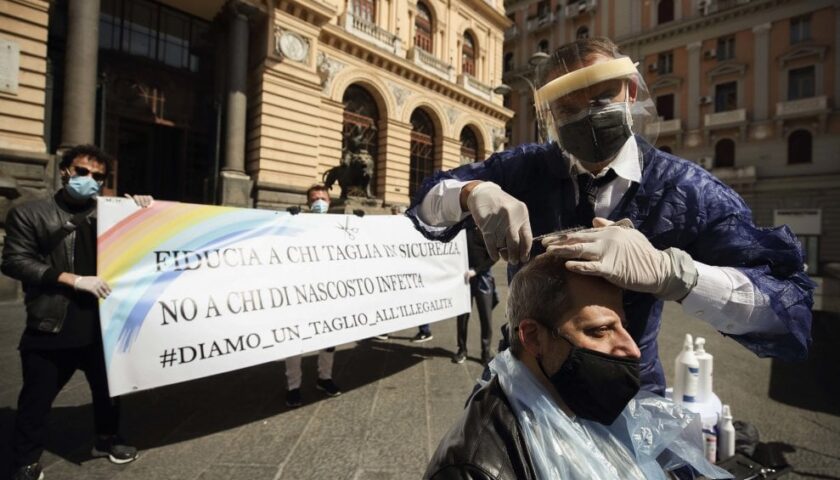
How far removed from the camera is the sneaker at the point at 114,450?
8.42ft

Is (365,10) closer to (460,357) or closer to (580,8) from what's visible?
(460,357)

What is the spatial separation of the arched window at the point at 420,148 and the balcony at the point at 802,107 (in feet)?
67.8

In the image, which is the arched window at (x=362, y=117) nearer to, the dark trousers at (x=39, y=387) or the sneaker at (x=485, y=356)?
the sneaker at (x=485, y=356)

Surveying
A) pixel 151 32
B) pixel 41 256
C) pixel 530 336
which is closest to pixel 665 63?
pixel 151 32

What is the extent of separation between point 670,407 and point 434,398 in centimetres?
269

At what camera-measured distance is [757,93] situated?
79.7 ft

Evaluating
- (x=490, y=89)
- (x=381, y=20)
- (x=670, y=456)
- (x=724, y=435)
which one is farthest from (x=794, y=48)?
(x=670, y=456)

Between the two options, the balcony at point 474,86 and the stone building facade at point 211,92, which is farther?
the balcony at point 474,86

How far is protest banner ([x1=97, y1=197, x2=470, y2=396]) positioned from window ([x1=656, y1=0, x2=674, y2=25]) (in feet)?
107

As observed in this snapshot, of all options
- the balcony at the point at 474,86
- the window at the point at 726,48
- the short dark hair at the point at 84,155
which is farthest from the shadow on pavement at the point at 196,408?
the window at the point at 726,48

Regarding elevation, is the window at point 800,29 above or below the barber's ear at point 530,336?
above

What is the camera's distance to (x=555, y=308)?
116 centimetres

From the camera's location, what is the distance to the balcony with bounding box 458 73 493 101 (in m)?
A: 21.9

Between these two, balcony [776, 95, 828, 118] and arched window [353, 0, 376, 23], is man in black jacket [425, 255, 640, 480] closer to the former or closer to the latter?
arched window [353, 0, 376, 23]
